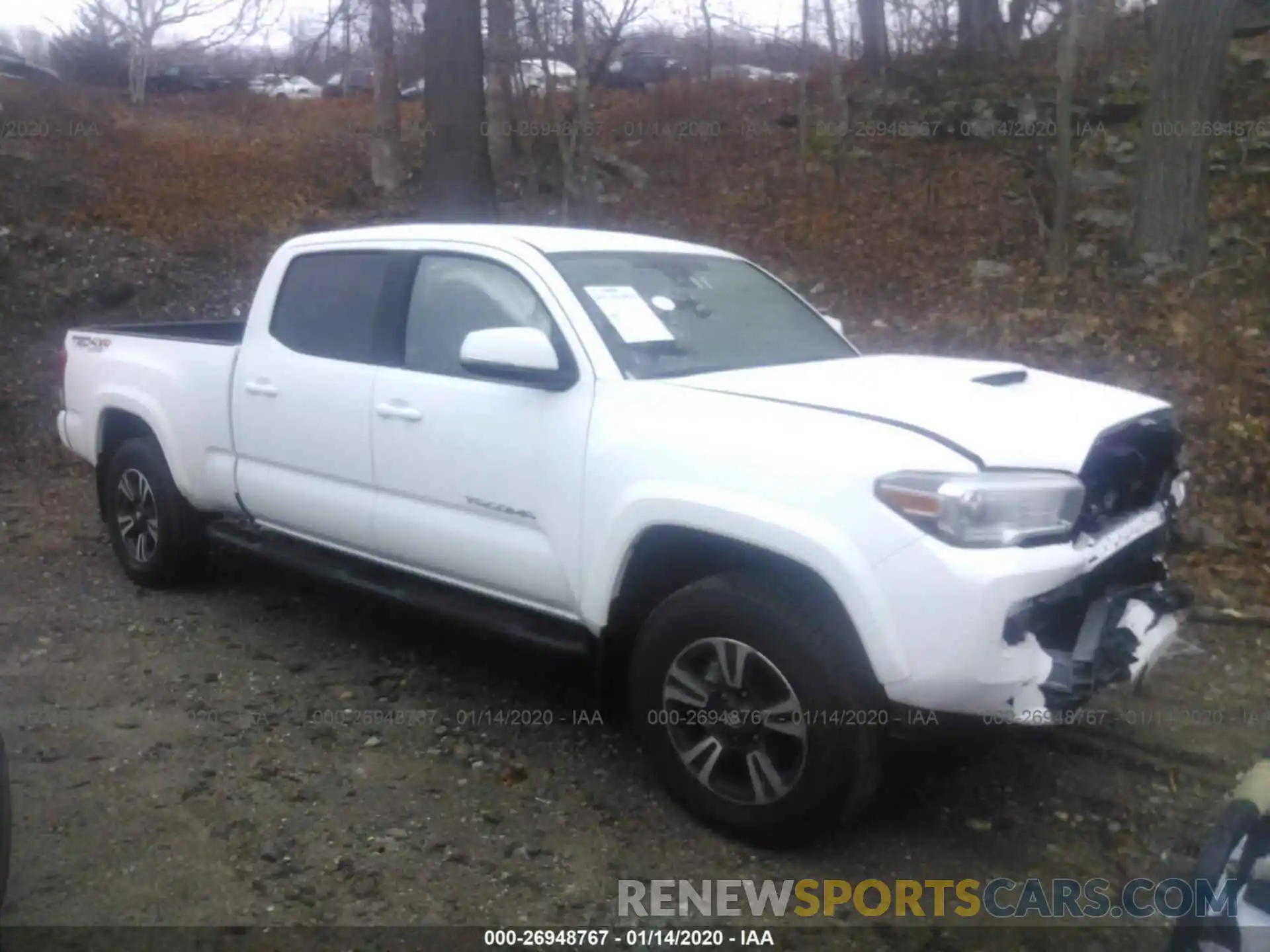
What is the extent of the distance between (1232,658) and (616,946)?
3.19m

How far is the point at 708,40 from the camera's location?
1806 centimetres

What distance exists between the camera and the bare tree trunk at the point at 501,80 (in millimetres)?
13406

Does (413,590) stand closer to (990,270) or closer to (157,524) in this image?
(157,524)

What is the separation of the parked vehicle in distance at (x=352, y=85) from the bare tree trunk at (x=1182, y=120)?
1941 centimetres

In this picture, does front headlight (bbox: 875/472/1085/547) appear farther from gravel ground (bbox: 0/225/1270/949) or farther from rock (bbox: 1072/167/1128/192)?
rock (bbox: 1072/167/1128/192)

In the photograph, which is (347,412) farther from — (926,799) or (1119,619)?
(1119,619)

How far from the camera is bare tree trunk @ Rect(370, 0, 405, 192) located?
47.4ft

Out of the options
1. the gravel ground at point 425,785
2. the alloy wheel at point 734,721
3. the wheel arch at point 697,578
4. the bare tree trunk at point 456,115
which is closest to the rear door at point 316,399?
the gravel ground at point 425,785

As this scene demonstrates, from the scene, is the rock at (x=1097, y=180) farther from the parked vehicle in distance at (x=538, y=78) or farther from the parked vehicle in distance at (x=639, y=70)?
the parked vehicle in distance at (x=639, y=70)

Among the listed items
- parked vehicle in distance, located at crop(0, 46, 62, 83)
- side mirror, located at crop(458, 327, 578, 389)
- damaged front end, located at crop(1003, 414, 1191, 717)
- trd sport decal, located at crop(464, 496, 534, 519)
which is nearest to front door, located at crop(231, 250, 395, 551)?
trd sport decal, located at crop(464, 496, 534, 519)

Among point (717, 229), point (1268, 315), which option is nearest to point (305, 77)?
point (717, 229)

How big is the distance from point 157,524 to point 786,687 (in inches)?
150

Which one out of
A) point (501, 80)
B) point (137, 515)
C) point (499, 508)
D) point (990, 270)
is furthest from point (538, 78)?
point (499, 508)

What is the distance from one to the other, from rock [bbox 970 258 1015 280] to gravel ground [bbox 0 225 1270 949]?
5.69m
